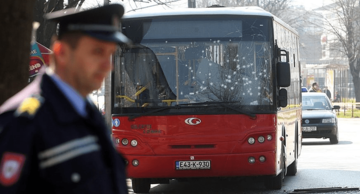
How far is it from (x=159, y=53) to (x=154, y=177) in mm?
1739

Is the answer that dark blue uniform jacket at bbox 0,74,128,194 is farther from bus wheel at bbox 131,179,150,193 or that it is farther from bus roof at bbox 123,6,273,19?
bus wheel at bbox 131,179,150,193

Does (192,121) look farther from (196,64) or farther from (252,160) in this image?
(252,160)

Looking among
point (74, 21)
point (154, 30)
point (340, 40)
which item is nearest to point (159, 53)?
point (154, 30)

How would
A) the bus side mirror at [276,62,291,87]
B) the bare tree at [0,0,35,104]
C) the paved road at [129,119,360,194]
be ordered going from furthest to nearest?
the paved road at [129,119,360,194]
the bus side mirror at [276,62,291,87]
the bare tree at [0,0,35,104]

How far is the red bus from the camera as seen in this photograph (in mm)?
12141

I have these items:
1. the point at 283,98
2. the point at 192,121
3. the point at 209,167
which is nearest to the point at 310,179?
the point at 283,98

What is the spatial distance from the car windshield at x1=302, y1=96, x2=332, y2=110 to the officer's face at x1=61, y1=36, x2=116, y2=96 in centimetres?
2500

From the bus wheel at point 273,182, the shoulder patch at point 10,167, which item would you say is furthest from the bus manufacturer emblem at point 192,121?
the shoulder patch at point 10,167

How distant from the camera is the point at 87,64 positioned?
2.56m

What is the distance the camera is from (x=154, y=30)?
12.3m

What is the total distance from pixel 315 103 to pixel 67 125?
83.4 ft

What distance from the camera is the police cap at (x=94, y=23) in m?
2.63

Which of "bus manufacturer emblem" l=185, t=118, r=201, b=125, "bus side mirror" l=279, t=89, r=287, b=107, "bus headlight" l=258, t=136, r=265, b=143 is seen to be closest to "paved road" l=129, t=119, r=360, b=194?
"bus headlight" l=258, t=136, r=265, b=143

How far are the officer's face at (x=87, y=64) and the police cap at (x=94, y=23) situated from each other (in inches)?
1.1
